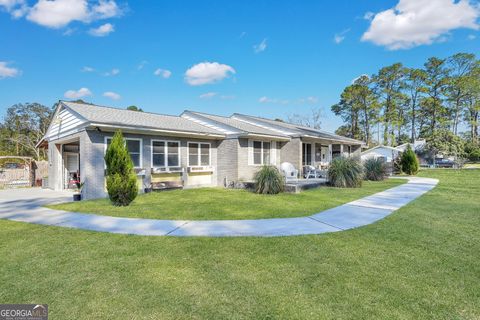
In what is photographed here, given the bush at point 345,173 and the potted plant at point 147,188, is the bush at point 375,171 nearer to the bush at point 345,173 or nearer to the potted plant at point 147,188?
the bush at point 345,173

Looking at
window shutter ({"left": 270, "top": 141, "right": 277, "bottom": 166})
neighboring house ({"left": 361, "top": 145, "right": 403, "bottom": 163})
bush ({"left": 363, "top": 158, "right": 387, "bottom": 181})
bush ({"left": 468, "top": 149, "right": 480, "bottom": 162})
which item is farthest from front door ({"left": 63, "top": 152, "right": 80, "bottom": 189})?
bush ({"left": 468, "top": 149, "right": 480, "bottom": 162})

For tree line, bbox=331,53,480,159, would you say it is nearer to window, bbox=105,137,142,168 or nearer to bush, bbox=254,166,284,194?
bush, bbox=254,166,284,194

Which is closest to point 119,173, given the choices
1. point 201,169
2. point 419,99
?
point 201,169

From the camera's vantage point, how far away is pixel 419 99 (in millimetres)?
45562

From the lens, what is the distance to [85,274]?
360 centimetres

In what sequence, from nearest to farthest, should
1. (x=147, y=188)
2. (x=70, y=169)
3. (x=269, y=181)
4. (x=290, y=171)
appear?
(x=269, y=181) → (x=147, y=188) → (x=70, y=169) → (x=290, y=171)

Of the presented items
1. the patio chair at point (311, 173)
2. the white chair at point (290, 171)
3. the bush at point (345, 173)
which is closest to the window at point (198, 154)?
the white chair at point (290, 171)

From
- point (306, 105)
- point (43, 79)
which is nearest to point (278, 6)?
point (43, 79)

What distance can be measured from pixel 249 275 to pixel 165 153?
10563mm

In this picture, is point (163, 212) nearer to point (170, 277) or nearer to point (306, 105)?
Result: point (170, 277)

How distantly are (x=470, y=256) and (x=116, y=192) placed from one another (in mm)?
8799

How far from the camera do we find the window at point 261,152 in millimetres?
16188

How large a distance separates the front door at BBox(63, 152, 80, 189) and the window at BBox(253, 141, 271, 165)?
10.2m

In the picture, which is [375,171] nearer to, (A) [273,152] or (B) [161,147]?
(A) [273,152]
